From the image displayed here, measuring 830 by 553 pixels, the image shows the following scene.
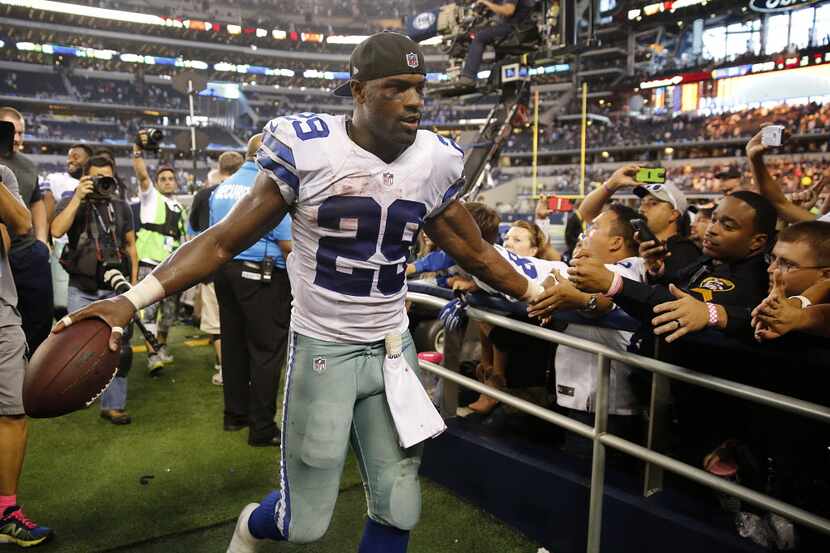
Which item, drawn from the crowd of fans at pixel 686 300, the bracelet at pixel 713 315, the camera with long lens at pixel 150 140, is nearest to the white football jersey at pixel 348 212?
the crowd of fans at pixel 686 300

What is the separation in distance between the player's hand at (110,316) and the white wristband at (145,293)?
3cm

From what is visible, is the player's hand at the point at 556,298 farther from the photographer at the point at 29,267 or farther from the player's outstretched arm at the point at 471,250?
the photographer at the point at 29,267

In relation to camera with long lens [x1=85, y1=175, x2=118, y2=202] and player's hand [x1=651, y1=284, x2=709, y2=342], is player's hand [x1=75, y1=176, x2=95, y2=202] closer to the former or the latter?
camera with long lens [x1=85, y1=175, x2=118, y2=202]

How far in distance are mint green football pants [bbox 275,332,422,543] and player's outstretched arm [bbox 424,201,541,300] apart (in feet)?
1.52

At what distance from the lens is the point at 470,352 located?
438 cm

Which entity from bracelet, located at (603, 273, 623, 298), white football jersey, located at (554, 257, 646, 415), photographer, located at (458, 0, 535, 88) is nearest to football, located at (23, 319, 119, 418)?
bracelet, located at (603, 273, 623, 298)

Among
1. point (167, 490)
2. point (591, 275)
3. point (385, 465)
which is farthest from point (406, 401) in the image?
point (167, 490)

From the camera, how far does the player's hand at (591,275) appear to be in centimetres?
203

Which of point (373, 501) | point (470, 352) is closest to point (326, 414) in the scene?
point (373, 501)

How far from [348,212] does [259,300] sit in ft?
7.58

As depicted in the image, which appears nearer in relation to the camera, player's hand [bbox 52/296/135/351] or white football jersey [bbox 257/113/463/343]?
player's hand [bbox 52/296/135/351]

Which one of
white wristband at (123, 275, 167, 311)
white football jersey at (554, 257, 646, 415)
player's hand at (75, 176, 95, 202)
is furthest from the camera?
player's hand at (75, 176, 95, 202)

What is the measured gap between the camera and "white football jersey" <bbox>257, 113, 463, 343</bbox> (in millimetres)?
1822

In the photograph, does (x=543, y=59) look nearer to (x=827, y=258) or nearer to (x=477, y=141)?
(x=477, y=141)
